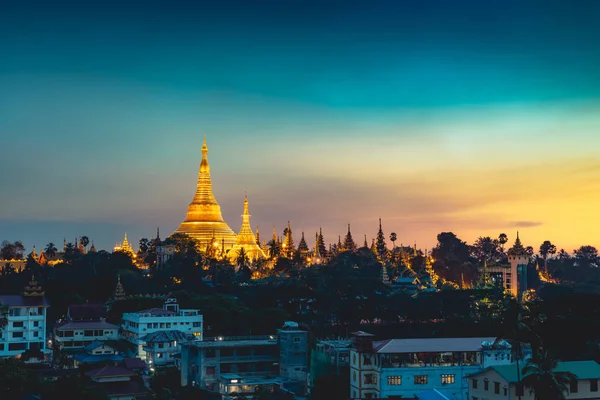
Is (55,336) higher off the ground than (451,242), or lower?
lower

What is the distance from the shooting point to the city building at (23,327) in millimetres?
79312

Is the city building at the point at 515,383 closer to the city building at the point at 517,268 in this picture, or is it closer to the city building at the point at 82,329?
the city building at the point at 82,329

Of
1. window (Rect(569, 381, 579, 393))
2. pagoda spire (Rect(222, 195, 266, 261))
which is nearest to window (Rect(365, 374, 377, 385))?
window (Rect(569, 381, 579, 393))

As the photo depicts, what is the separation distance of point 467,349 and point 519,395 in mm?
10344

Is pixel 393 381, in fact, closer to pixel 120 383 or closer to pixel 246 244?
pixel 120 383

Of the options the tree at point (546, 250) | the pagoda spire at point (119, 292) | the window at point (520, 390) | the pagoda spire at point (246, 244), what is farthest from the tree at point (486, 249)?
the window at point (520, 390)

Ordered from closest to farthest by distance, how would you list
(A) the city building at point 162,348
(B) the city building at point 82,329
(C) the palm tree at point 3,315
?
(A) the city building at point 162,348 < (C) the palm tree at point 3,315 < (B) the city building at point 82,329

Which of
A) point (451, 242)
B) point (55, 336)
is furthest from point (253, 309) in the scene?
point (451, 242)

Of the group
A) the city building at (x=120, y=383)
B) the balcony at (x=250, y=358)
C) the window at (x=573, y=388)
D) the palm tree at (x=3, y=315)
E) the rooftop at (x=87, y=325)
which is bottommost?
the city building at (x=120, y=383)

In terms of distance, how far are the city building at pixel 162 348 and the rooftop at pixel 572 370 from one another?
30.8m

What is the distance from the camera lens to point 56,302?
9294 cm

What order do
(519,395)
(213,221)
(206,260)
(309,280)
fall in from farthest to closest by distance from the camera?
(213,221), (206,260), (309,280), (519,395)

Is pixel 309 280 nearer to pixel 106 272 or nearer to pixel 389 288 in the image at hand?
pixel 389 288

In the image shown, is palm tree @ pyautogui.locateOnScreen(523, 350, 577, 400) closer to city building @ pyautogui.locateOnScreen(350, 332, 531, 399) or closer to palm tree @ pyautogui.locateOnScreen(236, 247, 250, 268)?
city building @ pyautogui.locateOnScreen(350, 332, 531, 399)
